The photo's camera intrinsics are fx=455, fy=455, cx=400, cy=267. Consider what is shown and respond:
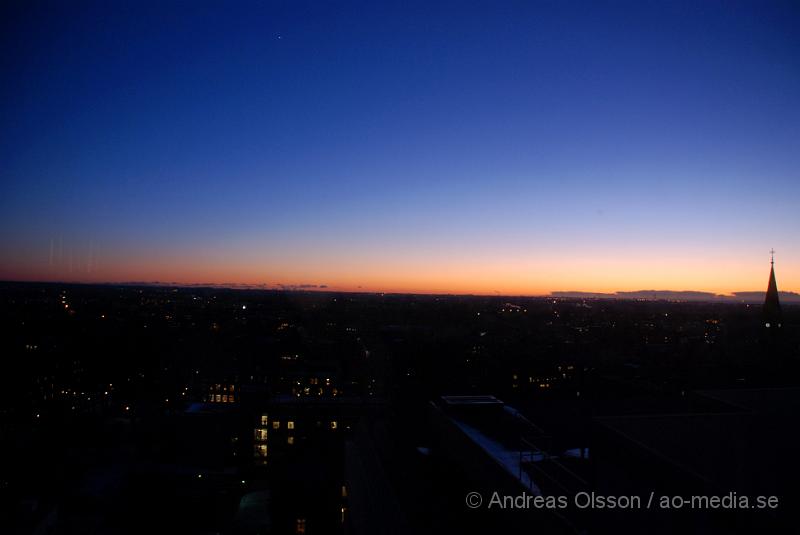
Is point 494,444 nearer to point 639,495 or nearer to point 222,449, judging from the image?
point 639,495

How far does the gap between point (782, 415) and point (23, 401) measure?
18.3m

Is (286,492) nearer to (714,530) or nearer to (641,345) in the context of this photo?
(714,530)

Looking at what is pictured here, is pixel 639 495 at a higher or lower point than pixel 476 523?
higher

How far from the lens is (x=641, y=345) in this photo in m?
12.0

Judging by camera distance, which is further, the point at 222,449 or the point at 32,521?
the point at 222,449

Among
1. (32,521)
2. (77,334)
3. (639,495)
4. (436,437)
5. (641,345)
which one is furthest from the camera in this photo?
(77,334)

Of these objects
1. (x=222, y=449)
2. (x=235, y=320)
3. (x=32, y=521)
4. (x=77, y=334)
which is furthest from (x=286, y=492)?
(x=235, y=320)

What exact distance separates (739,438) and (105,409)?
52.8ft

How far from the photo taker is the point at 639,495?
2381 millimetres

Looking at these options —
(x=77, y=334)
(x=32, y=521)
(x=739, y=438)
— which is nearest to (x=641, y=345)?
(x=739, y=438)

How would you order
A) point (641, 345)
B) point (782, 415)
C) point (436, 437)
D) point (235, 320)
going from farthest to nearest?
1. point (235, 320)
2. point (641, 345)
3. point (436, 437)
4. point (782, 415)

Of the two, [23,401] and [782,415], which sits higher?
[782,415]

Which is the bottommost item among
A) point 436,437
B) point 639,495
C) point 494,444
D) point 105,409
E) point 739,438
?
point 105,409

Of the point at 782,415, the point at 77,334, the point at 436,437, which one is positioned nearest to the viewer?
the point at 782,415
